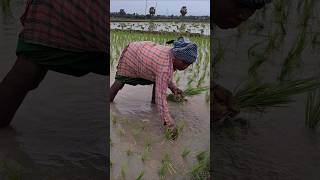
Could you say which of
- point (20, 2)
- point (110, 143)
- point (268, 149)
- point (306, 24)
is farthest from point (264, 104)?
point (20, 2)

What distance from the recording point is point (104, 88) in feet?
9.86

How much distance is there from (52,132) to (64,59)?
0.45m

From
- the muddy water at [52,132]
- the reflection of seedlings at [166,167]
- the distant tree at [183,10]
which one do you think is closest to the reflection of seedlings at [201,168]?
the reflection of seedlings at [166,167]

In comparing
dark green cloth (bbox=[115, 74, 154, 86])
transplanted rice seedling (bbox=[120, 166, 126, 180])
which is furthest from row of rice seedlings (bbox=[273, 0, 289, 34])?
transplanted rice seedling (bbox=[120, 166, 126, 180])

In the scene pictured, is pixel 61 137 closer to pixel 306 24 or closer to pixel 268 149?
pixel 268 149

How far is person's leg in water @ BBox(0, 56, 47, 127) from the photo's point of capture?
3.09 m

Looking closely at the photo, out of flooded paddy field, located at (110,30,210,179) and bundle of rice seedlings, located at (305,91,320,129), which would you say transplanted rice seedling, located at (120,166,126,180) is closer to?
flooded paddy field, located at (110,30,210,179)

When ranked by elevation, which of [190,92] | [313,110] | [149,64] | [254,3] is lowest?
[313,110]

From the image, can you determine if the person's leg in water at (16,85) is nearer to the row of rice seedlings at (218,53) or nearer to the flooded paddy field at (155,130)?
the flooded paddy field at (155,130)

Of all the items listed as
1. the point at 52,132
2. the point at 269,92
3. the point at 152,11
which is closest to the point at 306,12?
the point at 269,92

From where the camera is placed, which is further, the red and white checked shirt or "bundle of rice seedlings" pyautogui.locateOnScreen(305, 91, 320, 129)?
"bundle of rice seedlings" pyautogui.locateOnScreen(305, 91, 320, 129)

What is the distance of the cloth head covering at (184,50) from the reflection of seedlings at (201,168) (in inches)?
22.2

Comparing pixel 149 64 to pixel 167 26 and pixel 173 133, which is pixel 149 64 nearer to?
pixel 167 26

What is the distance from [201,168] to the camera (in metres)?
3.04
